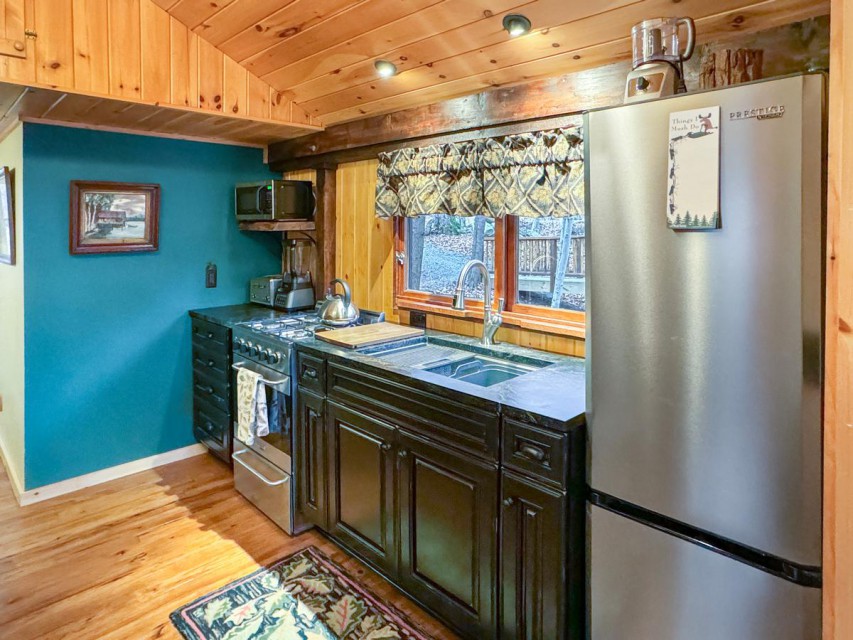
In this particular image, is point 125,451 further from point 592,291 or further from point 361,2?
point 592,291

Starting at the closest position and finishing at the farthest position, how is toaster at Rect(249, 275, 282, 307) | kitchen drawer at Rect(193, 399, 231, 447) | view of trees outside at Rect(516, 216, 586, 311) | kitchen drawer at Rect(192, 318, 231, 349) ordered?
view of trees outside at Rect(516, 216, 586, 311)
kitchen drawer at Rect(192, 318, 231, 349)
kitchen drawer at Rect(193, 399, 231, 447)
toaster at Rect(249, 275, 282, 307)

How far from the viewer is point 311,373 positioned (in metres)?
2.56

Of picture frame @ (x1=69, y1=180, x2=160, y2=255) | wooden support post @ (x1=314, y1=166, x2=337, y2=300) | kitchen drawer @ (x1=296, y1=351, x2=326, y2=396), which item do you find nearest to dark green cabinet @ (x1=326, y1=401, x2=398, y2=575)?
kitchen drawer @ (x1=296, y1=351, x2=326, y2=396)

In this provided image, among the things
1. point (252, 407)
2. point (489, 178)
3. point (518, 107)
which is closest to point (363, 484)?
point (252, 407)

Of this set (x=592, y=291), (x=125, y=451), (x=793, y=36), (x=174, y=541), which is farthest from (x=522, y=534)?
(x=125, y=451)

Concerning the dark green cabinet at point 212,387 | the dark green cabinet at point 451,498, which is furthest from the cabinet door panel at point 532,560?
the dark green cabinet at point 212,387

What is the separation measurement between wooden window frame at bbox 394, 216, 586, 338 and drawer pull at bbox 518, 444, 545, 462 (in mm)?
740

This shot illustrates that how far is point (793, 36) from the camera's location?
1.60m

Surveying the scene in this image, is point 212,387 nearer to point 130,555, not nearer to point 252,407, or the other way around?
point 252,407

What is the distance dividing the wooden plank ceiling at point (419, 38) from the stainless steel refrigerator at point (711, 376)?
0.59 m

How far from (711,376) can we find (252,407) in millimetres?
2168

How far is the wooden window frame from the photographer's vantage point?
2410mm

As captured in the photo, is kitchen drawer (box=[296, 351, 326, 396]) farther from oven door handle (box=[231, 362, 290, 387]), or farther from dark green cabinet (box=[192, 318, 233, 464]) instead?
dark green cabinet (box=[192, 318, 233, 464])

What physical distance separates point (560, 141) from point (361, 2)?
92 cm
